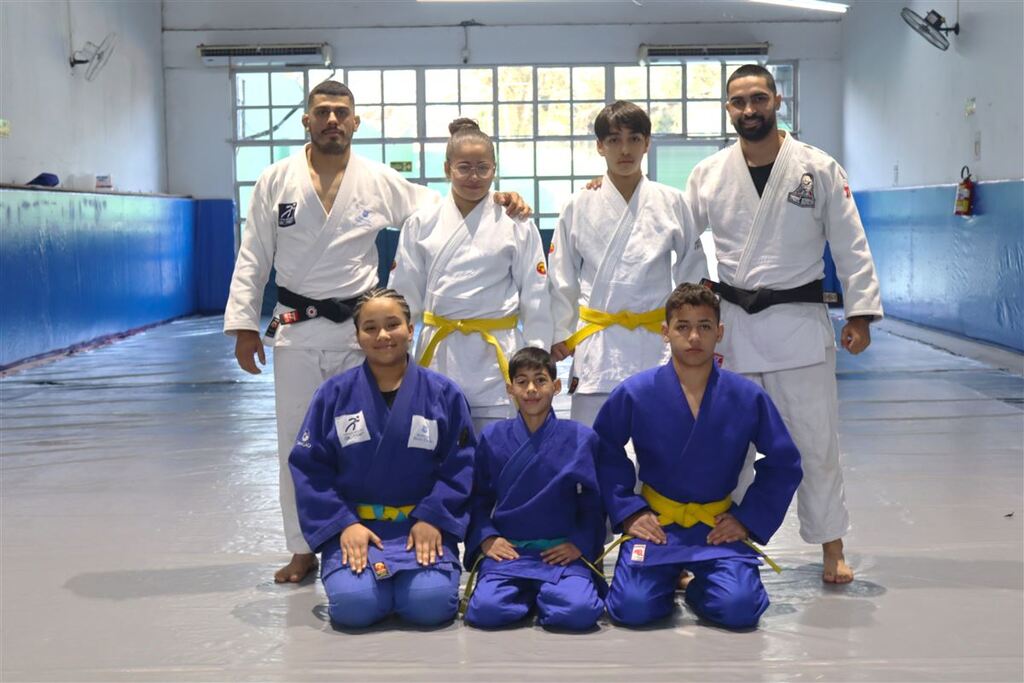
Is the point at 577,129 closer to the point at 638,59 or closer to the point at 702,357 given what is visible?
the point at 638,59

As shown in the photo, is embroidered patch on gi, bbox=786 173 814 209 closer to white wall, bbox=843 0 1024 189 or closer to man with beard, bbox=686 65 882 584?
man with beard, bbox=686 65 882 584

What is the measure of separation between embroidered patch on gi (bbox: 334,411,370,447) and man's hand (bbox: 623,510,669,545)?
2.20 feet

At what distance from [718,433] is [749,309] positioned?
45 centimetres

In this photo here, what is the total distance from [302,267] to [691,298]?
3.54ft

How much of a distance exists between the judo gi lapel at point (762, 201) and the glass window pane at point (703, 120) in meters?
10.1

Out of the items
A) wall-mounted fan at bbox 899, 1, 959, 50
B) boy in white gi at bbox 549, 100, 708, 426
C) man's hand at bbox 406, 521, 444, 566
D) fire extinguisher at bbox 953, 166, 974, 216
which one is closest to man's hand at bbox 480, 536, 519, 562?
man's hand at bbox 406, 521, 444, 566

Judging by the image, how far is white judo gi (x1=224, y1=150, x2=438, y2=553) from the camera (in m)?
3.26

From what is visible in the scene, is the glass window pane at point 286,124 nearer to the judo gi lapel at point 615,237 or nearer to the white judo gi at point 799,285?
the judo gi lapel at point 615,237

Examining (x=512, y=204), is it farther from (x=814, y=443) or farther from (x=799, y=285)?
(x=814, y=443)

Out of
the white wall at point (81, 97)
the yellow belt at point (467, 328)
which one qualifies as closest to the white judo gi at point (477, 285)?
the yellow belt at point (467, 328)

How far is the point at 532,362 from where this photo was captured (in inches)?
115

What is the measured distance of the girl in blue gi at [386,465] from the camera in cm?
288

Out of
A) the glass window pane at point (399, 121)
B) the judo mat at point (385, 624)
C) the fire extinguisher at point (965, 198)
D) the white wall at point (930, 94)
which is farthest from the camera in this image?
the glass window pane at point (399, 121)

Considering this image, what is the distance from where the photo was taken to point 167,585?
124 inches
